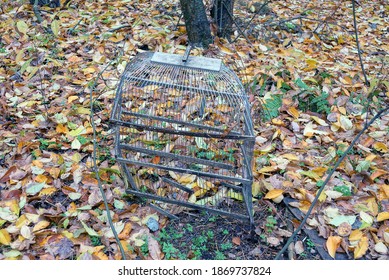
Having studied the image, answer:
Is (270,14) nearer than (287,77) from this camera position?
No

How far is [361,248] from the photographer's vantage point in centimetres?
206

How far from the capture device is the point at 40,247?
6.77 feet

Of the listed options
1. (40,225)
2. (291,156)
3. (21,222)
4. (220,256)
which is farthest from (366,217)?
(21,222)

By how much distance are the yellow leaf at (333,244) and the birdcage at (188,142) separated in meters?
0.44

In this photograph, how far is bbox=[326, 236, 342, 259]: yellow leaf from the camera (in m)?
2.06

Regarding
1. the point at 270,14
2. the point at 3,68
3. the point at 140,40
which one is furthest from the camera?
the point at 270,14

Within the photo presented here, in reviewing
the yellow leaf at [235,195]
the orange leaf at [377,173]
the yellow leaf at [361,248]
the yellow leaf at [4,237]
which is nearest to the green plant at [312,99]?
the orange leaf at [377,173]

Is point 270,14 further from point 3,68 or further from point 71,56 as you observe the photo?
point 3,68

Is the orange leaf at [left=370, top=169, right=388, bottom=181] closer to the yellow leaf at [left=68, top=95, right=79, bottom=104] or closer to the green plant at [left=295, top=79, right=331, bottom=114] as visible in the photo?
the green plant at [left=295, top=79, right=331, bottom=114]

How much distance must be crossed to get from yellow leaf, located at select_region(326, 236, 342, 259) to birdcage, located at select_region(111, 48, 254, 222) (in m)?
0.44

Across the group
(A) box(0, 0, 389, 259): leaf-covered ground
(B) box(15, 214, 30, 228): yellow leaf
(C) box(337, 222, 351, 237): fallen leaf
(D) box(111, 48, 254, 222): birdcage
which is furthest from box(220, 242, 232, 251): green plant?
(B) box(15, 214, 30, 228): yellow leaf

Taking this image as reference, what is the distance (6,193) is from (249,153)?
145 centimetres

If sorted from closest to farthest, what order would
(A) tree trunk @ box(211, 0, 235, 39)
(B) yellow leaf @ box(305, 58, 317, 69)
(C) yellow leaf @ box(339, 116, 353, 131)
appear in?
1. (C) yellow leaf @ box(339, 116, 353, 131)
2. (B) yellow leaf @ box(305, 58, 317, 69)
3. (A) tree trunk @ box(211, 0, 235, 39)

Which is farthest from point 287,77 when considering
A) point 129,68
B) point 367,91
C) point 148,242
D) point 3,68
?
point 3,68
